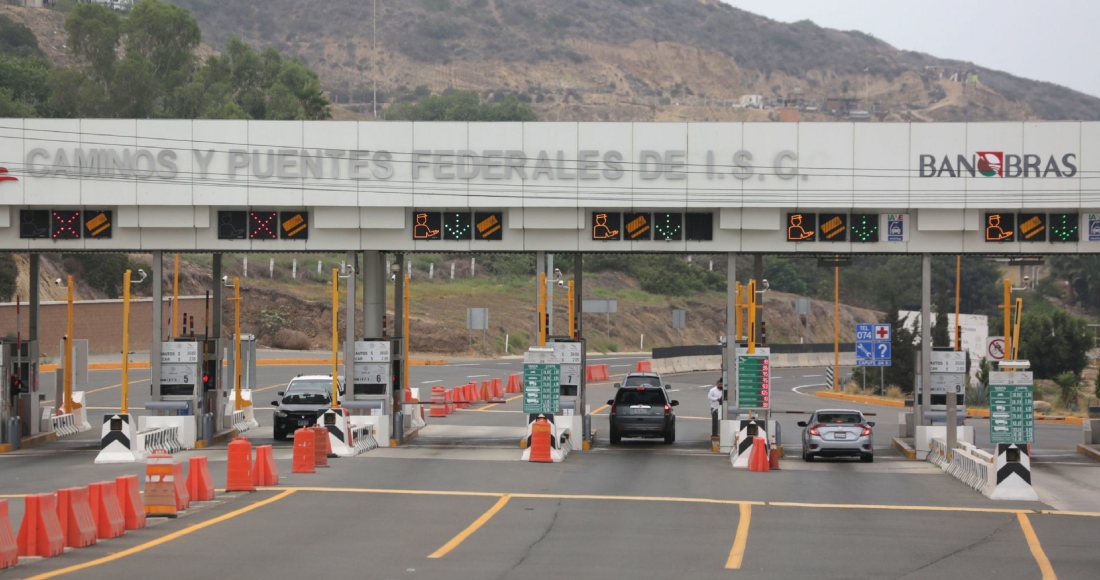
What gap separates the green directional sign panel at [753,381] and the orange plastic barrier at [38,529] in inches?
672

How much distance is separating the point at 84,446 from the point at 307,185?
29.1 ft

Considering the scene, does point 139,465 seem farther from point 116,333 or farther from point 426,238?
point 116,333

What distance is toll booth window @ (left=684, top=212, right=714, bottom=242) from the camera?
31.5 m

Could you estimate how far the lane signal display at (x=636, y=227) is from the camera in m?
31.4

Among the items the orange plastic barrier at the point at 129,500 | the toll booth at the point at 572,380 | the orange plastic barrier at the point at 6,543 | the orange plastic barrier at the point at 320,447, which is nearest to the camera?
the orange plastic barrier at the point at 6,543

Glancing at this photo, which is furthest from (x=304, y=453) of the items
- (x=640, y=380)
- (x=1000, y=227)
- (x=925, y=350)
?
(x=1000, y=227)

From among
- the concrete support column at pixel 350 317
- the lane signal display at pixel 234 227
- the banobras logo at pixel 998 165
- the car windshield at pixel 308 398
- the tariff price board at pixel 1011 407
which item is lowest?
the car windshield at pixel 308 398

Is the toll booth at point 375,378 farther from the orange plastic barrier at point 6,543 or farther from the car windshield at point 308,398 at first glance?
the orange plastic barrier at point 6,543

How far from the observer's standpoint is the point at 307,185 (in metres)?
31.2

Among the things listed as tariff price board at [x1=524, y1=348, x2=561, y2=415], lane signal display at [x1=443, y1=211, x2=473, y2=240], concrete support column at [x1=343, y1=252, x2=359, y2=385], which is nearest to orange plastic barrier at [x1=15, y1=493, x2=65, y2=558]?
tariff price board at [x1=524, y1=348, x2=561, y2=415]

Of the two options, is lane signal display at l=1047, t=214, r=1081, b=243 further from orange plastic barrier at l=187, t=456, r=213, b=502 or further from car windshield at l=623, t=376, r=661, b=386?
orange plastic barrier at l=187, t=456, r=213, b=502

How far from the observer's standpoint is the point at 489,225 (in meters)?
31.6

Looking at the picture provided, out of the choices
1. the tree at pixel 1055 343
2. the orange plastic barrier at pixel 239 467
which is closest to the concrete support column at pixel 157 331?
the orange plastic barrier at pixel 239 467

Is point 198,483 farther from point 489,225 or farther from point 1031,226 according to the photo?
point 1031,226
